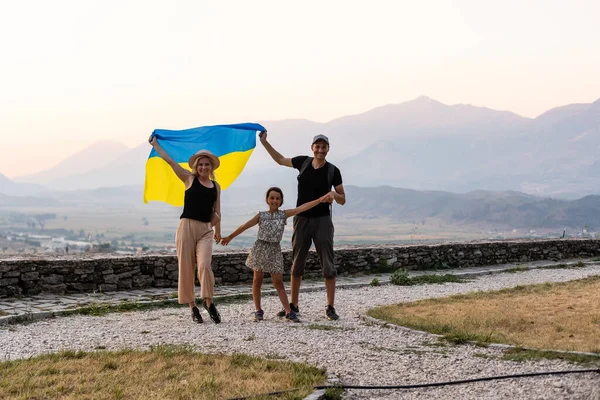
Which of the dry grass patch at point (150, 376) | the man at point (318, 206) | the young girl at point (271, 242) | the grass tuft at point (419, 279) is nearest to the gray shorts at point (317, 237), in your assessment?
the man at point (318, 206)

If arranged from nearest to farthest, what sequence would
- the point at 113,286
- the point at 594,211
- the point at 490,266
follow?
the point at 113,286
the point at 490,266
the point at 594,211

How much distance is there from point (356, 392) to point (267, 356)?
135 centimetres

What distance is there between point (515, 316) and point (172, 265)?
6.31 m

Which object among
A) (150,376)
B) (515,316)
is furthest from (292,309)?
(150,376)

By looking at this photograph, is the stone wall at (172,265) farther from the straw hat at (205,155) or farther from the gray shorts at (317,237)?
the gray shorts at (317,237)

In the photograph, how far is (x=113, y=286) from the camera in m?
11.5

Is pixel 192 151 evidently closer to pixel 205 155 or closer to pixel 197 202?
pixel 205 155

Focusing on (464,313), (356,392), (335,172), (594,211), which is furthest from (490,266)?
(594,211)

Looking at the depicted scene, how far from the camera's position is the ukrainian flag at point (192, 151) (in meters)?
9.55

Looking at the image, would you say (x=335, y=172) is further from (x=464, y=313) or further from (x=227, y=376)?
(x=227, y=376)

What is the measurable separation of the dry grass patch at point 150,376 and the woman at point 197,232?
1902mm

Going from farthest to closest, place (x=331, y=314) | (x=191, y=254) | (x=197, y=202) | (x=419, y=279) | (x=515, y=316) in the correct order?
(x=419, y=279) < (x=515, y=316) < (x=331, y=314) < (x=191, y=254) < (x=197, y=202)

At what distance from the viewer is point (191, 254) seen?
27.4 ft

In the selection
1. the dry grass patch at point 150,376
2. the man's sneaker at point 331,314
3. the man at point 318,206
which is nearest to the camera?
the dry grass patch at point 150,376
